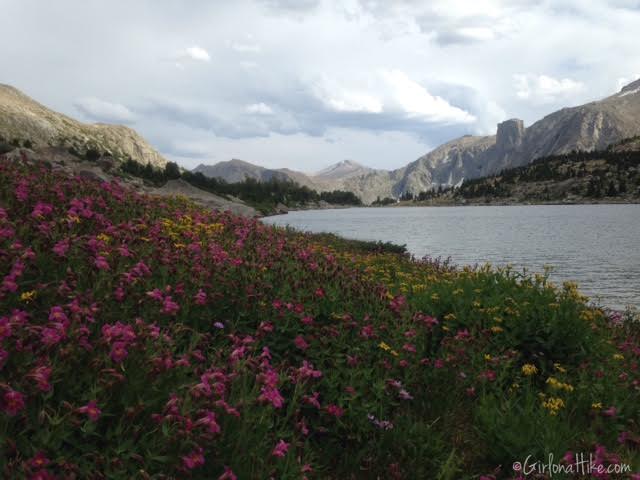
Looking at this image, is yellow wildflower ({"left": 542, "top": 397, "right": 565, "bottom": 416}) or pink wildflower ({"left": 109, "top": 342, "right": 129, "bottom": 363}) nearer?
pink wildflower ({"left": 109, "top": 342, "right": 129, "bottom": 363})

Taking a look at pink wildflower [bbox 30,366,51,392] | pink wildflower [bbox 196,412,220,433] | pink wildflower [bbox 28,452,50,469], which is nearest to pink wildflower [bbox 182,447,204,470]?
pink wildflower [bbox 196,412,220,433]

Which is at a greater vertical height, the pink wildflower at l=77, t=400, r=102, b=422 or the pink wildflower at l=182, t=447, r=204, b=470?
the pink wildflower at l=77, t=400, r=102, b=422

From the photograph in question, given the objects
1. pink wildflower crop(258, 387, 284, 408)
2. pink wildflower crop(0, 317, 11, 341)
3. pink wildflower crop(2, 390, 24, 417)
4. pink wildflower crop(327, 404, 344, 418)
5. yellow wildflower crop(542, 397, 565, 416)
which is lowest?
yellow wildflower crop(542, 397, 565, 416)

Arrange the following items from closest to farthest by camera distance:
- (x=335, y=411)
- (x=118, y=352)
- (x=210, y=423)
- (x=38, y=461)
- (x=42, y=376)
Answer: (x=38, y=461)
(x=42, y=376)
(x=210, y=423)
(x=118, y=352)
(x=335, y=411)

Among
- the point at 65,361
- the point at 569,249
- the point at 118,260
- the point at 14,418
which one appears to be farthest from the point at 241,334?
the point at 569,249

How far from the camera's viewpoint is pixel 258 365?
15.4ft

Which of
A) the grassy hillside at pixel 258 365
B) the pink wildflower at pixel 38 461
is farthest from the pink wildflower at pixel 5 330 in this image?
the pink wildflower at pixel 38 461

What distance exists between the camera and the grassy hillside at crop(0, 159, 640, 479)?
323 centimetres

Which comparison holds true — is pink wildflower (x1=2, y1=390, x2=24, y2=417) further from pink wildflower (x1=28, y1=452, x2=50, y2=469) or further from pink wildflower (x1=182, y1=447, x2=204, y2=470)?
pink wildflower (x1=182, y1=447, x2=204, y2=470)

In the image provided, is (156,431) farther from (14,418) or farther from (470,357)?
(470,357)

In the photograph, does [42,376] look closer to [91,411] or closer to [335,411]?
[91,411]

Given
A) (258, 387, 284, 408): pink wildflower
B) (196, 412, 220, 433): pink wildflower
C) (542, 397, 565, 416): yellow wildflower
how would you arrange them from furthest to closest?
(542, 397, 565, 416): yellow wildflower
(258, 387, 284, 408): pink wildflower
(196, 412, 220, 433): pink wildflower

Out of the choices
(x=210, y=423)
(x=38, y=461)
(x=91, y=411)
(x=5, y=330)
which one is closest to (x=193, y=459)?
(x=210, y=423)


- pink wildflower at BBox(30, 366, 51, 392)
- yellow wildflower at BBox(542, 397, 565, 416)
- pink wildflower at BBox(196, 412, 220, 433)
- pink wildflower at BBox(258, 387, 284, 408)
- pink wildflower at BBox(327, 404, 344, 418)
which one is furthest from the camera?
yellow wildflower at BBox(542, 397, 565, 416)
